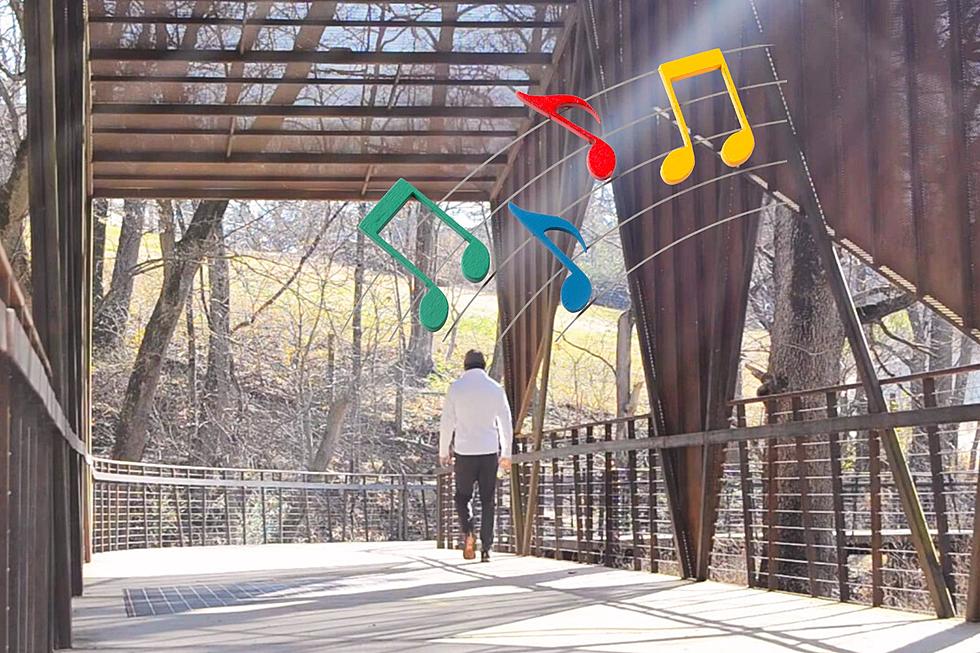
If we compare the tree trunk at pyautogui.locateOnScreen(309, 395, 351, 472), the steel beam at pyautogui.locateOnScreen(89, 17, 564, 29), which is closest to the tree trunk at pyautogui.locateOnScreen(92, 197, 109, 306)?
the tree trunk at pyautogui.locateOnScreen(309, 395, 351, 472)

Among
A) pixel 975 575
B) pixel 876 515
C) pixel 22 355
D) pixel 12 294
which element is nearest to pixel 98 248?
pixel 876 515

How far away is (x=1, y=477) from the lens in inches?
104

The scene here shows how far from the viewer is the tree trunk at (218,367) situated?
2870 cm

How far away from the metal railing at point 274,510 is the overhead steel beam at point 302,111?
26.8ft

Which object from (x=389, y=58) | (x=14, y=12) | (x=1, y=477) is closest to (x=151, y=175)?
(x=14, y=12)

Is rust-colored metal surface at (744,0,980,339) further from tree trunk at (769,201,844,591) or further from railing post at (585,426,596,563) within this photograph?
tree trunk at (769,201,844,591)

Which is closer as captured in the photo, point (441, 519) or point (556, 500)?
point (556, 500)

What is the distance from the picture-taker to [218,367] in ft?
97.0

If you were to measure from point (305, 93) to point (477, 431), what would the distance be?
3.45m

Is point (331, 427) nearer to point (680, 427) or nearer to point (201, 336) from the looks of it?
point (201, 336)

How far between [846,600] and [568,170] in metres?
Result: 5.28

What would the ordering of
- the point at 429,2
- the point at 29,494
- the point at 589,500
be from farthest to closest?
the point at 589,500 → the point at 429,2 → the point at 29,494

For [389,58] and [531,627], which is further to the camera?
[389,58]

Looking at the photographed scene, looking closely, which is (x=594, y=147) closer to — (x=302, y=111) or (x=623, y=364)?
(x=302, y=111)
